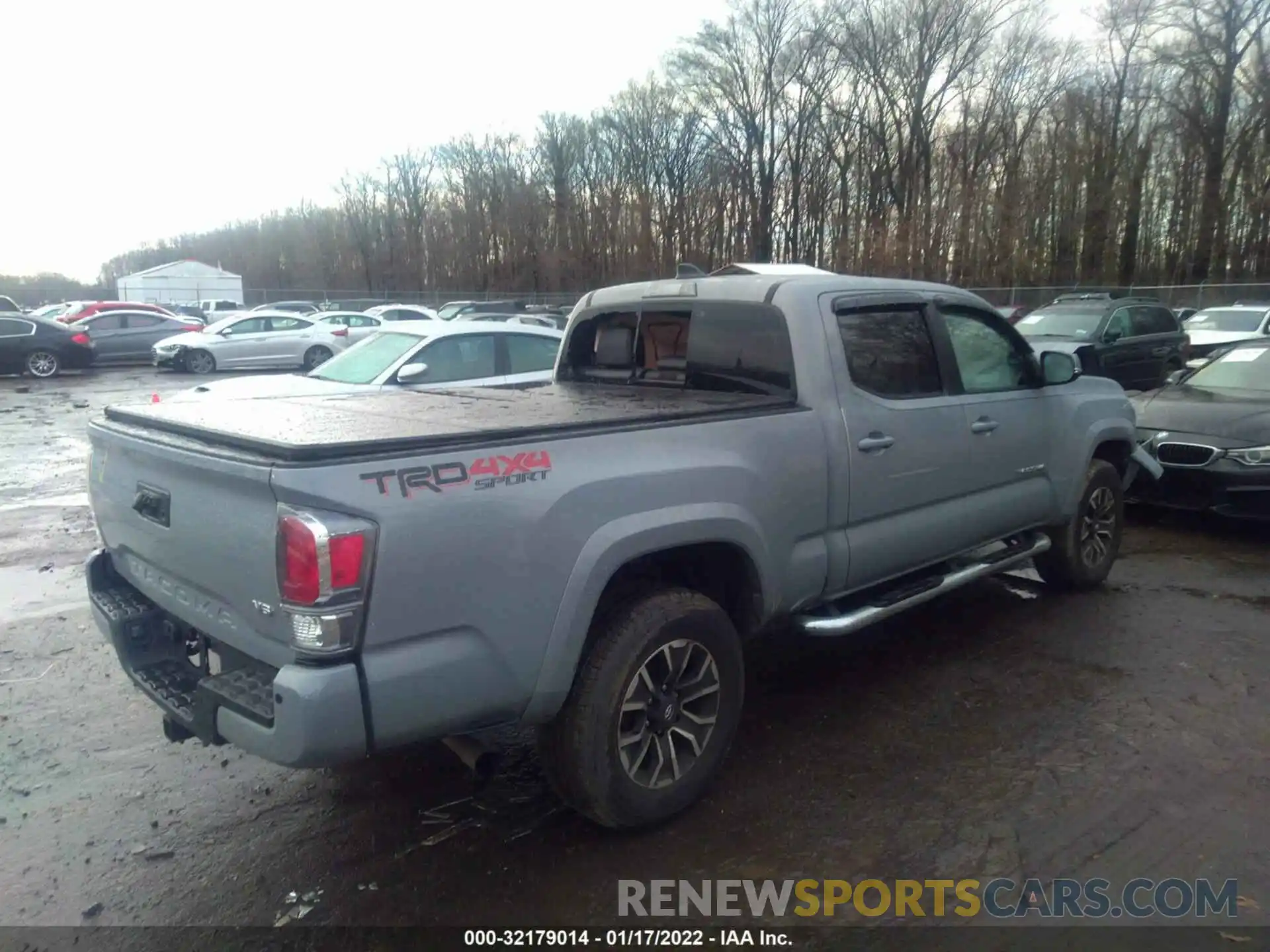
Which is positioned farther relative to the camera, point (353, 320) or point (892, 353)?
point (353, 320)

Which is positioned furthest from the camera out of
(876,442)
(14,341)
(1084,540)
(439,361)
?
(14,341)

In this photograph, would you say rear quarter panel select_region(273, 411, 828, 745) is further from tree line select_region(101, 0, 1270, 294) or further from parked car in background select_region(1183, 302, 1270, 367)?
tree line select_region(101, 0, 1270, 294)

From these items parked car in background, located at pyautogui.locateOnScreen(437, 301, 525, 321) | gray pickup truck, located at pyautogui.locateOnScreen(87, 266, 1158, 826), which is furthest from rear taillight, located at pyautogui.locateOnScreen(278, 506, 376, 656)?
parked car in background, located at pyautogui.locateOnScreen(437, 301, 525, 321)

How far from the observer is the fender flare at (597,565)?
2.94 metres

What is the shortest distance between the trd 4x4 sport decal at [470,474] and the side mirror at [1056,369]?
3.66 m

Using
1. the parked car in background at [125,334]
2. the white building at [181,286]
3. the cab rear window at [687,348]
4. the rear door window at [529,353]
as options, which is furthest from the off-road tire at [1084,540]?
the white building at [181,286]

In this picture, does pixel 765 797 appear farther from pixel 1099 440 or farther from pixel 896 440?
pixel 1099 440

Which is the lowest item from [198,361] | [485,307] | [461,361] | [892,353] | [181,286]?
[198,361]

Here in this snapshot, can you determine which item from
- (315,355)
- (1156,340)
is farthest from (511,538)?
(315,355)

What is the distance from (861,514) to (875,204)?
1749 inches

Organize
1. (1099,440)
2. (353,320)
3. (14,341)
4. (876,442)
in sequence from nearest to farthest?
(876,442)
(1099,440)
(14,341)
(353,320)

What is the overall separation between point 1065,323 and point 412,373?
38.0 ft

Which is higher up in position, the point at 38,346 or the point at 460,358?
the point at 460,358

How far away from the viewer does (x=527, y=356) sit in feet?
31.7
